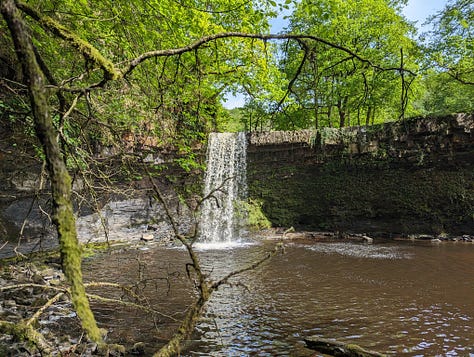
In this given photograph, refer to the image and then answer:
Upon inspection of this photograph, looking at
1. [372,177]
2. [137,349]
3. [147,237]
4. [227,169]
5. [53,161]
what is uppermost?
[227,169]

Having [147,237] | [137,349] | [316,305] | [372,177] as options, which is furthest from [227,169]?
[137,349]

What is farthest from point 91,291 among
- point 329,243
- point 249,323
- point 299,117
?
point 299,117

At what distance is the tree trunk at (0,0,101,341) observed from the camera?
1.11 metres

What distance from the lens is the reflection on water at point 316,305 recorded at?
3582mm

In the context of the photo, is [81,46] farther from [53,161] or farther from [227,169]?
[227,169]

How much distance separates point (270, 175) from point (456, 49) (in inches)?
373

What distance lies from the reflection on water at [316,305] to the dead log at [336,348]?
0.13 metres

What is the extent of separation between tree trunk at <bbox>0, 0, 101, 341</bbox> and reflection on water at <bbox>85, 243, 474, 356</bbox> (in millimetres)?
1366

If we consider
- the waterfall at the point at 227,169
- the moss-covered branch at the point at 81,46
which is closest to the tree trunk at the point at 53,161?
the moss-covered branch at the point at 81,46

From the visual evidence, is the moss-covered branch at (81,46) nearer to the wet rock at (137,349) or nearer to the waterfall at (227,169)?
the wet rock at (137,349)

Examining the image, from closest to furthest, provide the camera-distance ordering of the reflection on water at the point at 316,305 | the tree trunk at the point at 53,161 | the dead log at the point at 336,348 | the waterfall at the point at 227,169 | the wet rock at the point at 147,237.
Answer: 1. the tree trunk at the point at 53,161
2. the dead log at the point at 336,348
3. the reflection on water at the point at 316,305
4. the wet rock at the point at 147,237
5. the waterfall at the point at 227,169

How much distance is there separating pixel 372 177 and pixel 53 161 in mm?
14417

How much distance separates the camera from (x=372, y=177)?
1383 cm

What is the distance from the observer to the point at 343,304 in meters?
4.91
